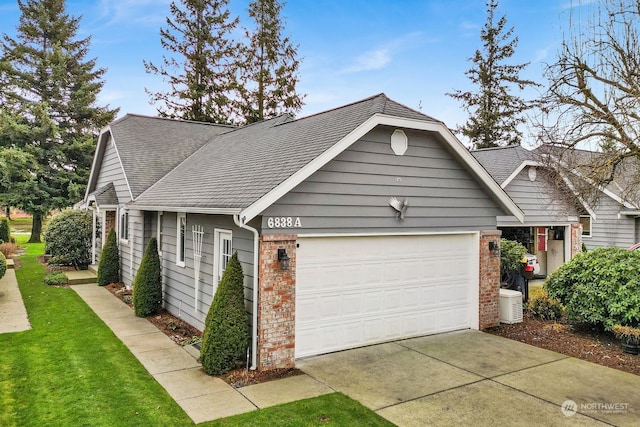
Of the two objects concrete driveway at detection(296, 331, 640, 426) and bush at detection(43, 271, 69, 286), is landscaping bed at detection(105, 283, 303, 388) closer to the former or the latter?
concrete driveway at detection(296, 331, 640, 426)

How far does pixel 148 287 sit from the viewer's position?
1074 centimetres

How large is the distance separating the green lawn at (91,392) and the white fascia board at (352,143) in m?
A: 2.80

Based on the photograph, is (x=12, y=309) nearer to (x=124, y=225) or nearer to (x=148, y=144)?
(x=124, y=225)

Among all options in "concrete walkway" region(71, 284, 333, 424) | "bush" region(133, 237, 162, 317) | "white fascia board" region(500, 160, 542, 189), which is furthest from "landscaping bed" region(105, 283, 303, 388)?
"white fascia board" region(500, 160, 542, 189)

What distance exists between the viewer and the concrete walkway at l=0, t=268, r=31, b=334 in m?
9.50

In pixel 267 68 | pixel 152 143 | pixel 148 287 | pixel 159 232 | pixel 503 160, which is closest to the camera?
pixel 148 287

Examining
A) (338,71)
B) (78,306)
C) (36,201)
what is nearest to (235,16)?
(338,71)

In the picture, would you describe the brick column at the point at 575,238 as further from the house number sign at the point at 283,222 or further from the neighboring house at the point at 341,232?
the house number sign at the point at 283,222

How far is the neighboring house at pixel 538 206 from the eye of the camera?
15445mm

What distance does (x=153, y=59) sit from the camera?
1189 inches

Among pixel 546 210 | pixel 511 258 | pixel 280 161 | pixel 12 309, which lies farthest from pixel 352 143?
pixel 546 210

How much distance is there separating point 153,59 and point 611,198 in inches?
1117

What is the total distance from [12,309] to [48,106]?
22.9 meters

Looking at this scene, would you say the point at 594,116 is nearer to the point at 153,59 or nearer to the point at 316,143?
the point at 316,143
